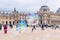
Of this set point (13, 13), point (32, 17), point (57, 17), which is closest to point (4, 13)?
point (13, 13)

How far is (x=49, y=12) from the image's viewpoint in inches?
4094

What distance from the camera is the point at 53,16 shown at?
10631cm

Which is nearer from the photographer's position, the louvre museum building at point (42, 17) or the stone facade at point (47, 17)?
the louvre museum building at point (42, 17)

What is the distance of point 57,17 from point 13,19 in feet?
67.5

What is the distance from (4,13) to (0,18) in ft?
26.0

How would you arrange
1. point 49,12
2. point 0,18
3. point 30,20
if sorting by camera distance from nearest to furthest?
1. point 30,20
2. point 0,18
3. point 49,12

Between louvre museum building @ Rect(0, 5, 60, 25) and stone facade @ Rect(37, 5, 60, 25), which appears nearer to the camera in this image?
louvre museum building @ Rect(0, 5, 60, 25)

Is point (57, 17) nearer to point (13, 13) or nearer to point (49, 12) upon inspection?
point (49, 12)

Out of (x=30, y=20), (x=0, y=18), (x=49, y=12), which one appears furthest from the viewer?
(x=49, y=12)

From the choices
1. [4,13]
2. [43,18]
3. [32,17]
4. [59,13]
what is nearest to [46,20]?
[43,18]

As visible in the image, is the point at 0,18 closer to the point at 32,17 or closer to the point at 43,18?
the point at 43,18

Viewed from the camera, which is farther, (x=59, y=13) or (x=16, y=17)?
(x=59, y=13)

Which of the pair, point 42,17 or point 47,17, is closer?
point 42,17

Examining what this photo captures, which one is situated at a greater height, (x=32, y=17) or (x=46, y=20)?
(x=32, y=17)
